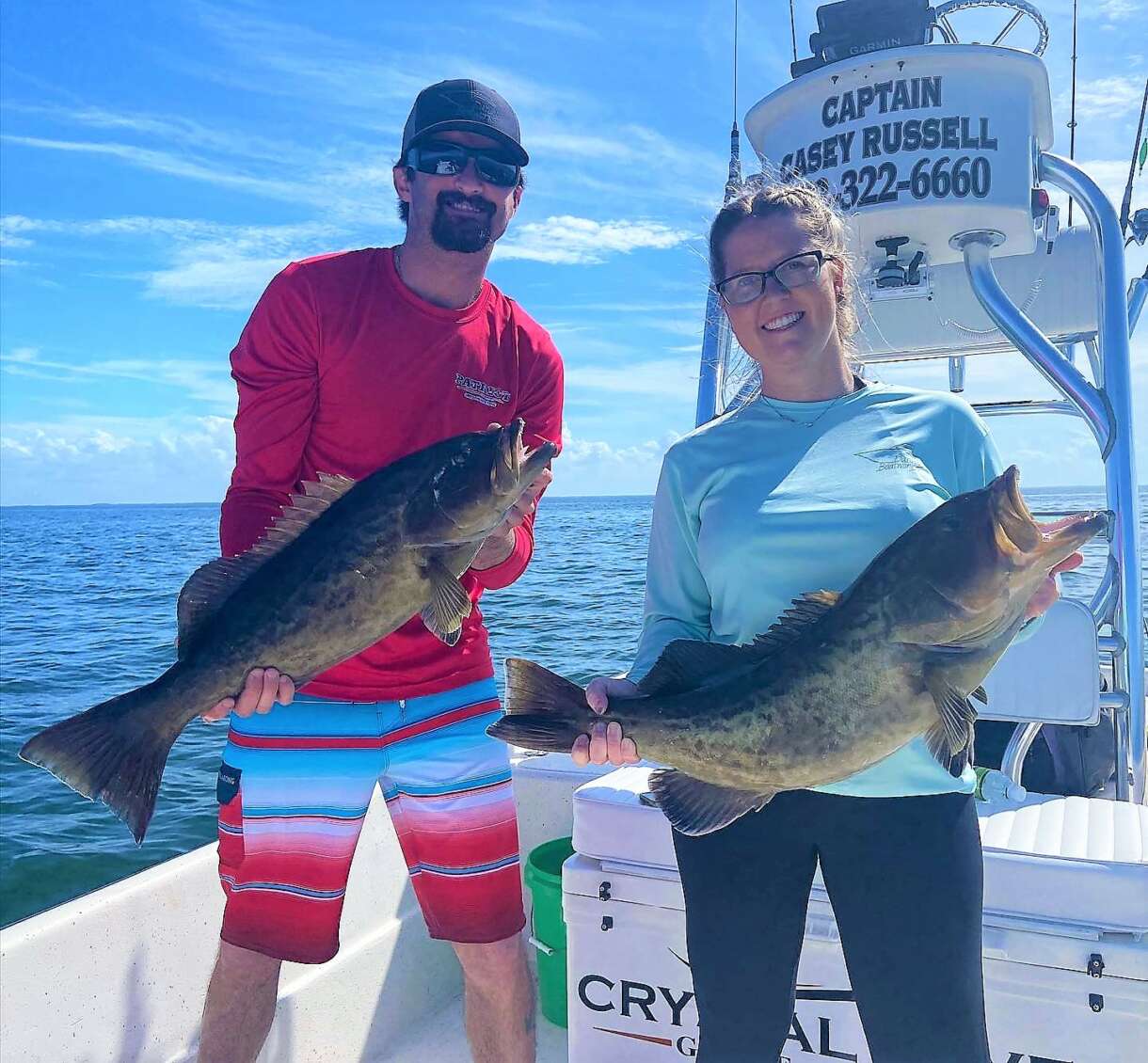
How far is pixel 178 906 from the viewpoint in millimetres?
3594

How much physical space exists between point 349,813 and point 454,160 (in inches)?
75.9

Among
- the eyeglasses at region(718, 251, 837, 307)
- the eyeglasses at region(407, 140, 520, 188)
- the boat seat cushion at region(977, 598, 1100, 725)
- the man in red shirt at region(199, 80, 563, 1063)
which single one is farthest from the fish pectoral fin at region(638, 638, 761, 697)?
the boat seat cushion at region(977, 598, 1100, 725)

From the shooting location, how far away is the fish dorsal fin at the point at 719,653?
2084 mm

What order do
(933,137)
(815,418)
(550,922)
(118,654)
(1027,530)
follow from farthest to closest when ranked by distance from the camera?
1. (118,654)
2. (550,922)
3. (933,137)
4. (815,418)
5. (1027,530)

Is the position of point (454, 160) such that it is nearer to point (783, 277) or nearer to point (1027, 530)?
point (783, 277)

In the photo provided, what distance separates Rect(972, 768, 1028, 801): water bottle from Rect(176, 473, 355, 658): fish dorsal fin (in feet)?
7.83

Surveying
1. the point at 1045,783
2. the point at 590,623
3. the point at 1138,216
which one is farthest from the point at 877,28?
the point at 590,623

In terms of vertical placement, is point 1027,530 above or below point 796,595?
above

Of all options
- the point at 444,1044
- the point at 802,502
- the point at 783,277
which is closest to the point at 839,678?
the point at 802,502

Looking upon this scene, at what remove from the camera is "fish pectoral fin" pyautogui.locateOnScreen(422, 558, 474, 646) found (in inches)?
99.2

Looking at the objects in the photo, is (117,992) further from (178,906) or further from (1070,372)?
(1070,372)

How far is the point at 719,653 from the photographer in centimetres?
223

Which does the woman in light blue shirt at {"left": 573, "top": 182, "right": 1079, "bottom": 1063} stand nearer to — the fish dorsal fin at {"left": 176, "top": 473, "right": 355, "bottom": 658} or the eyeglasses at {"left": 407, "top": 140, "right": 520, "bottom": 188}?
the eyeglasses at {"left": 407, "top": 140, "right": 520, "bottom": 188}

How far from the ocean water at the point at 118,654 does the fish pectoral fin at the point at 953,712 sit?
2435 millimetres
